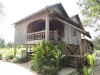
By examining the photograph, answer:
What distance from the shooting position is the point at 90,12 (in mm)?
19875

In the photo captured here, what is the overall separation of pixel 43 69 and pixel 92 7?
39.1 ft

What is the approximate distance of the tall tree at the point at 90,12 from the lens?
61.1 feet

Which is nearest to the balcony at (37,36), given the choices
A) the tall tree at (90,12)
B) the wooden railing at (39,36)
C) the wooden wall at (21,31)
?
the wooden railing at (39,36)

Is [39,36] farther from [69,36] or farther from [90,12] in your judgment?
[90,12]

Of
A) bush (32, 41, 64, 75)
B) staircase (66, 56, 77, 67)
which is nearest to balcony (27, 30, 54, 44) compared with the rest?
bush (32, 41, 64, 75)

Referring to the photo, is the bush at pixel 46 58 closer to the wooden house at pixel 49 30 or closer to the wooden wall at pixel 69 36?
the wooden house at pixel 49 30

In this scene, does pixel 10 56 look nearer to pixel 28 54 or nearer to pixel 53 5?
pixel 28 54

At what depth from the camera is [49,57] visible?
1231 cm

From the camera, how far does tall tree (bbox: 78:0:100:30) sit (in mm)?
18625

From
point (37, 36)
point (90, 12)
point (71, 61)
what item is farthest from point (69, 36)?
point (90, 12)

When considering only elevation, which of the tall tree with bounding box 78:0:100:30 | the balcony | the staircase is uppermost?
the tall tree with bounding box 78:0:100:30

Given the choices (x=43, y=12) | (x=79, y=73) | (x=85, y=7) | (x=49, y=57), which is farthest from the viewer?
(x=85, y=7)

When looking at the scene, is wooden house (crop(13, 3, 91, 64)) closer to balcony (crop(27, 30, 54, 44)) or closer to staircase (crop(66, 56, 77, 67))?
balcony (crop(27, 30, 54, 44))

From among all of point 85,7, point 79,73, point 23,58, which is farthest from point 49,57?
point 85,7
